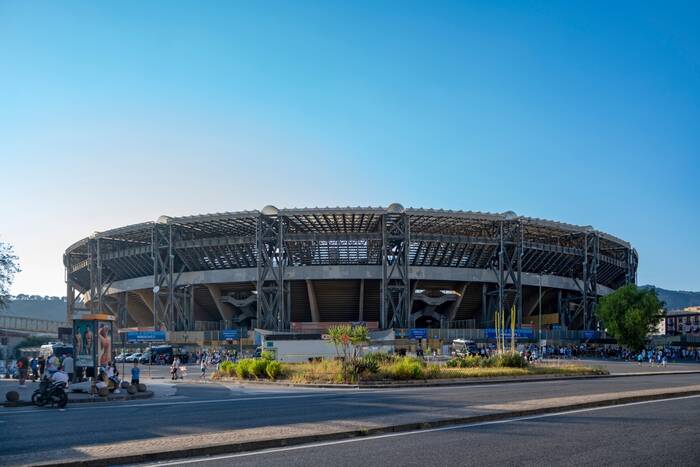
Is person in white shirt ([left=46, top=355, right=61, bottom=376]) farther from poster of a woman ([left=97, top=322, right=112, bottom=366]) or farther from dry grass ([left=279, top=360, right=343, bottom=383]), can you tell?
dry grass ([left=279, top=360, right=343, bottom=383])

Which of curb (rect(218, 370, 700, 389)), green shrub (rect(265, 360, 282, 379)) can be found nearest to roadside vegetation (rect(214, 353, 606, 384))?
green shrub (rect(265, 360, 282, 379))

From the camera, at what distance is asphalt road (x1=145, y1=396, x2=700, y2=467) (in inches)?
423

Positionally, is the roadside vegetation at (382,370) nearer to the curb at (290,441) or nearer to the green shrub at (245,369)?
the green shrub at (245,369)

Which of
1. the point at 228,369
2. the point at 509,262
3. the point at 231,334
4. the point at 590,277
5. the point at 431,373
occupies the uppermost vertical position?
the point at 509,262

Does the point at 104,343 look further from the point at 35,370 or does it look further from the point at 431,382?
the point at 431,382

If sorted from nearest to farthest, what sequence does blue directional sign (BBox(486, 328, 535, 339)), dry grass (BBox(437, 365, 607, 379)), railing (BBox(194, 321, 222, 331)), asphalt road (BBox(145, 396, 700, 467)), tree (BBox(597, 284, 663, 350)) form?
asphalt road (BBox(145, 396, 700, 467))
dry grass (BBox(437, 365, 607, 379))
tree (BBox(597, 284, 663, 350))
blue directional sign (BBox(486, 328, 535, 339))
railing (BBox(194, 321, 222, 331))

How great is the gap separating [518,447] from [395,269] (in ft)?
220

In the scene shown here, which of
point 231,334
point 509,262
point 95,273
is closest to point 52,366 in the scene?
point 231,334

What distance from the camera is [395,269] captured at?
7894 centimetres

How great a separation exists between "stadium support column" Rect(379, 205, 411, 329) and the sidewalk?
58.2m

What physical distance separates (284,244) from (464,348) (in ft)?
82.3

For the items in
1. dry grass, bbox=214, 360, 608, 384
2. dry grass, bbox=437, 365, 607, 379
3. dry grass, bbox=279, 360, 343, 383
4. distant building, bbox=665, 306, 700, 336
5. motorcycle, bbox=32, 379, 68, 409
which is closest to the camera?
motorcycle, bbox=32, 379, 68, 409

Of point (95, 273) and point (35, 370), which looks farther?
point (95, 273)

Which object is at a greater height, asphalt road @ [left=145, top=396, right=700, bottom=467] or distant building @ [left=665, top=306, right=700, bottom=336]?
asphalt road @ [left=145, top=396, right=700, bottom=467]
